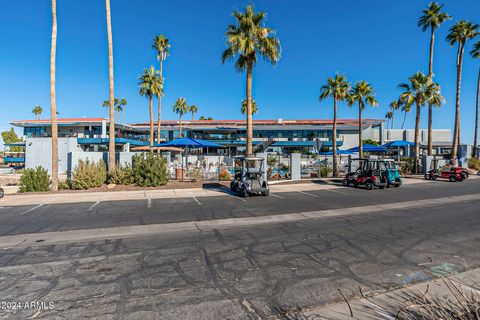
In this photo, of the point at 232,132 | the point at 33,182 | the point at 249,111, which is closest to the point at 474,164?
the point at 249,111

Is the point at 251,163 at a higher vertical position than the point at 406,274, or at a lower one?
higher

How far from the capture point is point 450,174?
20.1 m

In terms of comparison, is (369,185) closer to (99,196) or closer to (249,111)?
(249,111)

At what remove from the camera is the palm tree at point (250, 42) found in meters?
16.9

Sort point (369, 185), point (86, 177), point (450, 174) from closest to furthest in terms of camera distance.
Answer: point (86, 177) → point (369, 185) → point (450, 174)

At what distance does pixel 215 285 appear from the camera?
4.03 meters

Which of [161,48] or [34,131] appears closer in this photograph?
[161,48]

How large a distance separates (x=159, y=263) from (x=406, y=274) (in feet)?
14.3

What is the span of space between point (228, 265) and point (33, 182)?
15.3m

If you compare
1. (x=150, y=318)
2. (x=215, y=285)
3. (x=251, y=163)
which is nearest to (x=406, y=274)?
(x=215, y=285)

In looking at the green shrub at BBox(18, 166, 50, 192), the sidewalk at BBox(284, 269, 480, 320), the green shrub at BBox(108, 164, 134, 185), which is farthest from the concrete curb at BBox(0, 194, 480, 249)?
the green shrub at BBox(18, 166, 50, 192)

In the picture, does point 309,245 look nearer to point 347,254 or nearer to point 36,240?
point 347,254

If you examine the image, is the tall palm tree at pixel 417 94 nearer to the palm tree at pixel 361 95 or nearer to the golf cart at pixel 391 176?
the palm tree at pixel 361 95

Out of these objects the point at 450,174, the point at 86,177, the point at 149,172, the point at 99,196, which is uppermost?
the point at 149,172
